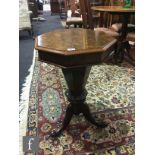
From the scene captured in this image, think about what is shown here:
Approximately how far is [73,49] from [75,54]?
0.05m

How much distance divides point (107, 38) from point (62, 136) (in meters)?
0.85

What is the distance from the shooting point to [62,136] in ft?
5.55

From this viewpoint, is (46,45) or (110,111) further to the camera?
(110,111)

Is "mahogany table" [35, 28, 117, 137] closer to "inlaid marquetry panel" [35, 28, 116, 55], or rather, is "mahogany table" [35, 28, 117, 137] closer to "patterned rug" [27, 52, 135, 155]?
"inlaid marquetry panel" [35, 28, 116, 55]

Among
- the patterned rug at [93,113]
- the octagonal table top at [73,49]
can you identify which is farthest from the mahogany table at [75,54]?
the patterned rug at [93,113]

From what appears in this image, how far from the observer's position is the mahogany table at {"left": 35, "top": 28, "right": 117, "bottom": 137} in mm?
1244

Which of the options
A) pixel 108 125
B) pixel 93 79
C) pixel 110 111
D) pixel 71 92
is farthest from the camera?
pixel 93 79

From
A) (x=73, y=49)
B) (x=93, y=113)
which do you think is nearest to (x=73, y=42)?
(x=73, y=49)

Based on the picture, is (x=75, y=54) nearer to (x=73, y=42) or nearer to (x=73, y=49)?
(x=73, y=49)

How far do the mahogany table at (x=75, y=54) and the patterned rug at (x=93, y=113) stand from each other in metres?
0.10
